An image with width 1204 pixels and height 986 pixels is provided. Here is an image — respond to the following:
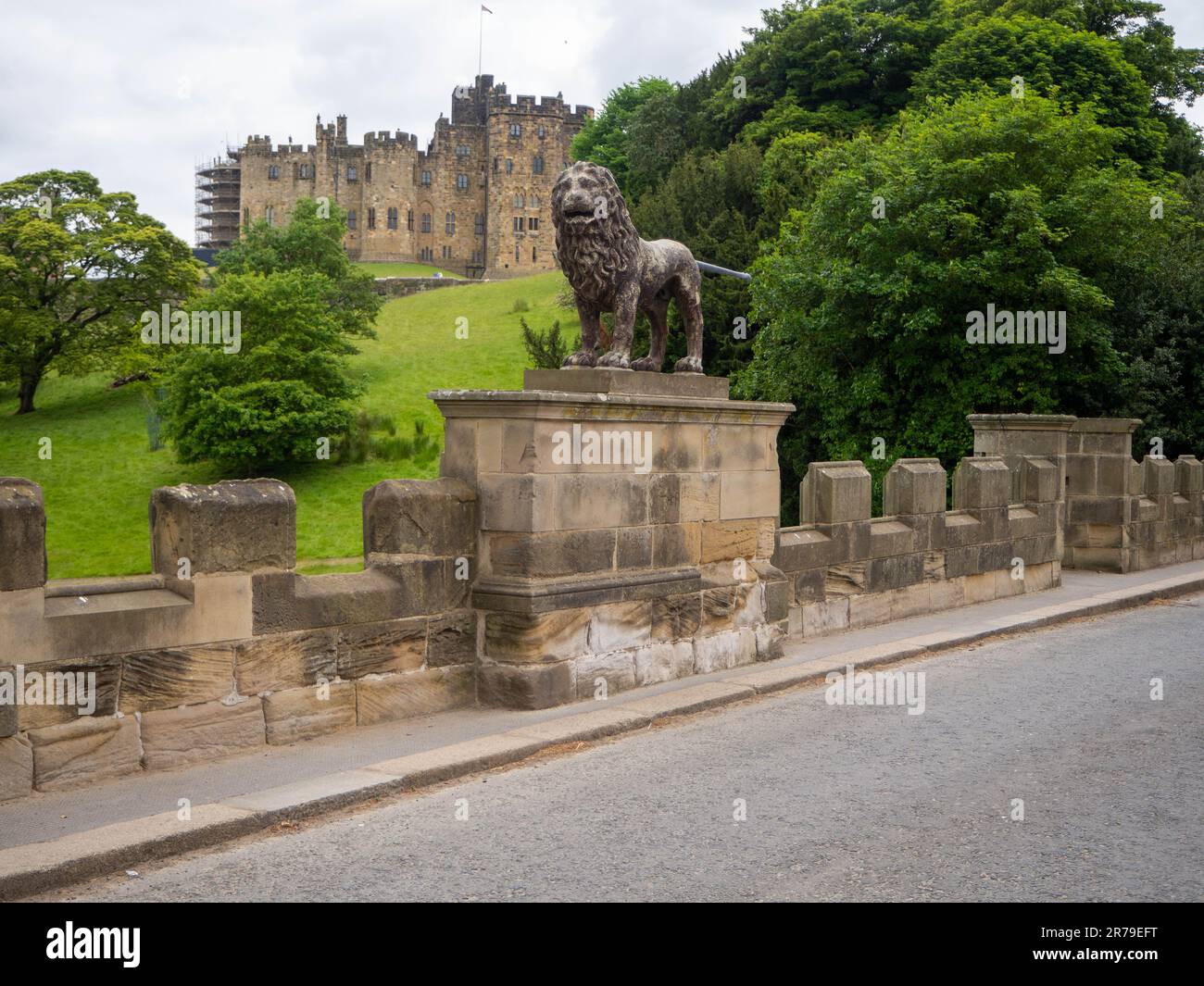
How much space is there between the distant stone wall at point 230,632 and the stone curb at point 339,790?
700mm

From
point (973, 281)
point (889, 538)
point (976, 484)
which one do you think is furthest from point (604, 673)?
point (973, 281)

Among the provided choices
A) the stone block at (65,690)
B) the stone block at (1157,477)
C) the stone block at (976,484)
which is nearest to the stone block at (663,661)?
the stone block at (65,690)

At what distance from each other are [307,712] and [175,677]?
0.88 metres

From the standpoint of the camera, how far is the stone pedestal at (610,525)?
830cm

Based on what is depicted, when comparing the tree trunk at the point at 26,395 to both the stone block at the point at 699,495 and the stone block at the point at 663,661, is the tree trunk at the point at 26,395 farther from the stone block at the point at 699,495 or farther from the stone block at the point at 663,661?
the stone block at the point at 663,661

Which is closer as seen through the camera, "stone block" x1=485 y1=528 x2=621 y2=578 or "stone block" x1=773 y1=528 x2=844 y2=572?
"stone block" x1=485 y1=528 x2=621 y2=578

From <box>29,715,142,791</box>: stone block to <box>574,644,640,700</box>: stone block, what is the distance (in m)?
3.00

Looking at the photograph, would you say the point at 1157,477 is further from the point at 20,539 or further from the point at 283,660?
the point at 20,539

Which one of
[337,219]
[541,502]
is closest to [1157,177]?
[541,502]

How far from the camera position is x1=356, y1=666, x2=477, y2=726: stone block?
7.73 m

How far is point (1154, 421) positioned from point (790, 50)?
32207 millimetres

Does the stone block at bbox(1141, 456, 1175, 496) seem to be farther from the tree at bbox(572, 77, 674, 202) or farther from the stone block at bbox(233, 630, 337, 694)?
the tree at bbox(572, 77, 674, 202)

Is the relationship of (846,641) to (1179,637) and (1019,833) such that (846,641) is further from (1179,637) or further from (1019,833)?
(1019,833)

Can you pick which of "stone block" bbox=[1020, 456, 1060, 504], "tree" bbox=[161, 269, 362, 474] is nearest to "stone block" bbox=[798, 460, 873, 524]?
"stone block" bbox=[1020, 456, 1060, 504]
